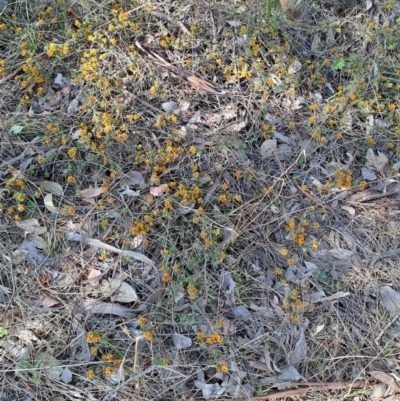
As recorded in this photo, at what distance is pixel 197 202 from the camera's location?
2322 mm

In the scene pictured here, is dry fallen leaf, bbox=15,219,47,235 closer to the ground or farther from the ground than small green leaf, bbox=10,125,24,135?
closer to the ground

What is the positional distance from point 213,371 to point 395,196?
1.32m

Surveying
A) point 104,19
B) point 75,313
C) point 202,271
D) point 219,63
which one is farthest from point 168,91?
point 75,313

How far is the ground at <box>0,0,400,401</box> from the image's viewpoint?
6.59 feet

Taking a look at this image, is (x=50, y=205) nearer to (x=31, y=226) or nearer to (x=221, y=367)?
(x=31, y=226)

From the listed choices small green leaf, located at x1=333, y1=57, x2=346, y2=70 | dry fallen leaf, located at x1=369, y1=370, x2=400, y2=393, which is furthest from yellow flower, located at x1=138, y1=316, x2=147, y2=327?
small green leaf, located at x1=333, y1=57, x2=346, y2=70

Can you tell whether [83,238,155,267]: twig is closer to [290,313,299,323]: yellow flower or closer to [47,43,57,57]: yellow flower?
[290,313,299,323]: yellow flower

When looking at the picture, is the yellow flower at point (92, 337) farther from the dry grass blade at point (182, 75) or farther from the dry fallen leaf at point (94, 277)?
the dry grass blade at point (182, 75)

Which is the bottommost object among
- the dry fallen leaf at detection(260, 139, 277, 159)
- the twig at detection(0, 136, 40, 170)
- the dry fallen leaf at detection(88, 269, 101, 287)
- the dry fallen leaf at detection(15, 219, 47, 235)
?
the dry fallen leaf at detection(88, 269, 101, 287)

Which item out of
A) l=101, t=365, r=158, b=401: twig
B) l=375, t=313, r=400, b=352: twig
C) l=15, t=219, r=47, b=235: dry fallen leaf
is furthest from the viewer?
l=15, t=219, r=47, b=235: dry fallen leaf

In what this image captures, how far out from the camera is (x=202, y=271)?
2.17 meters

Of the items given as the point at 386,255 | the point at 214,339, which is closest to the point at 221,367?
the point at 214,339

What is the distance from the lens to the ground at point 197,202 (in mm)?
2008

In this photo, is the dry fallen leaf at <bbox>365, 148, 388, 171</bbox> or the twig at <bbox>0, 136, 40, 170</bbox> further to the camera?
the dry fallen leaf at <bbox>365, 148, 388, 171</bbox>
